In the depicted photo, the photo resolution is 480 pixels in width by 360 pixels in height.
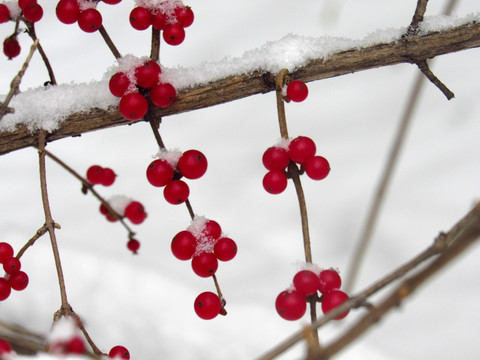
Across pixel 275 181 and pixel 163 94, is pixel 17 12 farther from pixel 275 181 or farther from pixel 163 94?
pixel 275 181

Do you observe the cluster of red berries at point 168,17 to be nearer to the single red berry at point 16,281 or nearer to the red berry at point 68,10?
the red berry at point 68,10

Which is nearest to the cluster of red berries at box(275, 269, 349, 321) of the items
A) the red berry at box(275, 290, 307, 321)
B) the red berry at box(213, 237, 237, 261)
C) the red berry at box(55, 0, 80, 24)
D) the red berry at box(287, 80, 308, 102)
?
the red berry at box(275, 290, 307, 321)

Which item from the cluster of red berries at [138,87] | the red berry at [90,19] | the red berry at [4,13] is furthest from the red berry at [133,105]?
the red berry at [4,13]

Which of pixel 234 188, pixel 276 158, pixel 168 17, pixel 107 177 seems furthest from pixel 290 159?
pixel 234 188

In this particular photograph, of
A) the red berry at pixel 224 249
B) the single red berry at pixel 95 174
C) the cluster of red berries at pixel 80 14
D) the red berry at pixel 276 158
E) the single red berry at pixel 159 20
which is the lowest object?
the red berry at pixel 224 249

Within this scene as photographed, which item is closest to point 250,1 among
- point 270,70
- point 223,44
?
point 223,44

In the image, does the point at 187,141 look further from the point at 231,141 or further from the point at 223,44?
the point at 223,44
